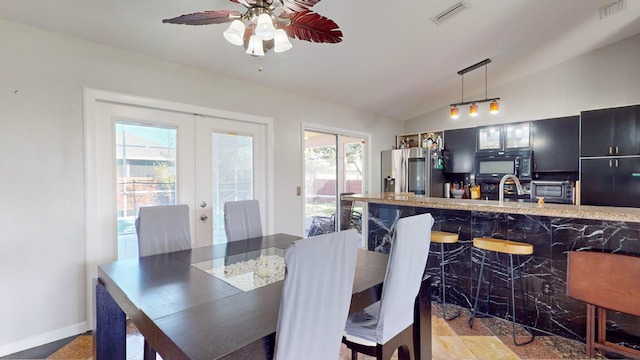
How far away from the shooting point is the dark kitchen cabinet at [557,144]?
4.10 meters

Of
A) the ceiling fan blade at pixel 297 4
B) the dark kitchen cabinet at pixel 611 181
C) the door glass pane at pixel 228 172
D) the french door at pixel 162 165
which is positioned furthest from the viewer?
the dark kitchen cabinet at pixel 611 181

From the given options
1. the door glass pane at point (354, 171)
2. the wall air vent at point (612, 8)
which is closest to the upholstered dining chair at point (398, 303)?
the door glass pane at point (354, 171)

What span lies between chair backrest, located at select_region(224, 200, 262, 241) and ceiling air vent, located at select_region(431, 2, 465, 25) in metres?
2.40

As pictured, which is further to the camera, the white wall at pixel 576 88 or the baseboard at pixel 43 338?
the white wall at pixel 576 88

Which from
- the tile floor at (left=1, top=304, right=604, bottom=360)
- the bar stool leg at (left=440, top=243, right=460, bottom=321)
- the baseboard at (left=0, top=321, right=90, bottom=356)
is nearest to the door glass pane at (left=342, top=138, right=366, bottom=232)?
the bar stool leg at (left=440, top=243, right=460, bottom=321)

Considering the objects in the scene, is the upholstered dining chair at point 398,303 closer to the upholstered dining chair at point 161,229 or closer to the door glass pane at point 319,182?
the upholstered dining chair at point 161,229

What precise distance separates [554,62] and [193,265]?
5.39 metres

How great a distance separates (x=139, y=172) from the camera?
9.04 ft

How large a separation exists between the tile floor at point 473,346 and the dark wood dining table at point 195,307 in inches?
20.9

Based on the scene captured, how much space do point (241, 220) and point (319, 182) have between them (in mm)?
2063

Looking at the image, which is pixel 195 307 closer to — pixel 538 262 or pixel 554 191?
pixel 538 262

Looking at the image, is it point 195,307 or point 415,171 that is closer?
point 195,307

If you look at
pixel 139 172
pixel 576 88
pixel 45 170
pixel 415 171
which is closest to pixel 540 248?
pixel 415 171

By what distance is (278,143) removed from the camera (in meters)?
3.81
